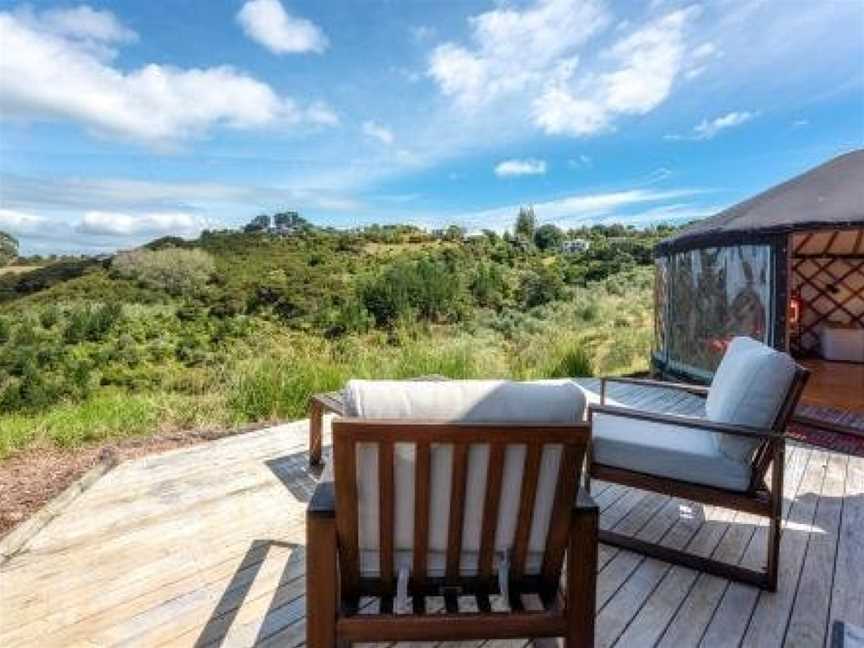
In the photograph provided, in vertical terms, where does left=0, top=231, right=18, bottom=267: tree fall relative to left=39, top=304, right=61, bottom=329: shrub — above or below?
above

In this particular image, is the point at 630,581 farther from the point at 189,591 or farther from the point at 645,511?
the point at 189,591

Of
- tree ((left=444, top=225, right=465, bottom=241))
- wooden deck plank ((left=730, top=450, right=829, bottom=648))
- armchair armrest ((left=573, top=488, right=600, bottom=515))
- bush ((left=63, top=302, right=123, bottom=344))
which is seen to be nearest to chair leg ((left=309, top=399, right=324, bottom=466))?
armchair armrest ((left=573, top=488, right=600, bottom=515))

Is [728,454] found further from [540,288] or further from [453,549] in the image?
[540,288]

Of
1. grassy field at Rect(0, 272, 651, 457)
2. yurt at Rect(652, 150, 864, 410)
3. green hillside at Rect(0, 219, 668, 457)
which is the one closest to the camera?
grassy field at Rect(0, 272, 651, 457)

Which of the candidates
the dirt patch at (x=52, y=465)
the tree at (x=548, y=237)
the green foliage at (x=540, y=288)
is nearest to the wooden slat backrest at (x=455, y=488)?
the dirt patch at (x=52, y=465)

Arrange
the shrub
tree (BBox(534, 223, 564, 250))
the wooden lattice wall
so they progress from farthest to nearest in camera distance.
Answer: tree (BBox(534, 223, 564, 250)) < the shrub < the wooden lattice wall

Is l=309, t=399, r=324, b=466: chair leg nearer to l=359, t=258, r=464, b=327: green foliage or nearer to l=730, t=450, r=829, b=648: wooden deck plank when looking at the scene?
l=730, t=450, r=829, b=648: wooden deck plank

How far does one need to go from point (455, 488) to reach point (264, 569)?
1229 mm

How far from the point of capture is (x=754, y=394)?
2.05 meters

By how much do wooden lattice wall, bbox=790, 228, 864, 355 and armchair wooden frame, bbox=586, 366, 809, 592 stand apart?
6.75m

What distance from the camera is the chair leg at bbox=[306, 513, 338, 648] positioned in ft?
4.21

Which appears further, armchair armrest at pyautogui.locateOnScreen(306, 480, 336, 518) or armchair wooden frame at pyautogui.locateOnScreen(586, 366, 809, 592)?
armchair wooden frame at pyautogui.locateOnScreen(586, 366, 809, 592)

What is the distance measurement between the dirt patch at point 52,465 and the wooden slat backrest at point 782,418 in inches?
125

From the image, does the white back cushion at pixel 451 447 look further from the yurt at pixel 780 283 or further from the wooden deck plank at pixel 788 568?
the yurt at pixel 780 283
